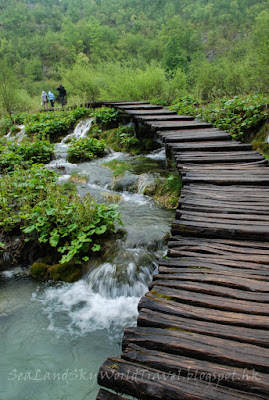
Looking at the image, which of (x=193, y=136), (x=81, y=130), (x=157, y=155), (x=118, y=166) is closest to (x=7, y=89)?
(x=81, y=130)

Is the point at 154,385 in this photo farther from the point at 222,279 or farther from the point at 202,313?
the point at 222,279

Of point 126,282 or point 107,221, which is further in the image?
point 107,221

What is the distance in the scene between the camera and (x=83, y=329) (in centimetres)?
364

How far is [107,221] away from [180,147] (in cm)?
256

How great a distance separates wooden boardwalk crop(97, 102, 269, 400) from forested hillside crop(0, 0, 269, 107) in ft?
22.4

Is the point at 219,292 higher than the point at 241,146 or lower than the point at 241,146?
lower

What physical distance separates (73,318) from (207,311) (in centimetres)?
223

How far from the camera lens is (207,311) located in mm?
2307

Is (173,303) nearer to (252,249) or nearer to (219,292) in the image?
(219,292)

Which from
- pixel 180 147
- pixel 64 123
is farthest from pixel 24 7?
pixel 180 147

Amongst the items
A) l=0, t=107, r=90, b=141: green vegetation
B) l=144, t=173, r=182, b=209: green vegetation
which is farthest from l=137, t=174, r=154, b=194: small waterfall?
l=0, t=107, r=90, b=141: green vegetation

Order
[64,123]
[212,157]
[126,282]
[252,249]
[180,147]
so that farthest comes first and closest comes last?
[64,123] < [180,147] < [212,157] < [126,282] < [252,249]

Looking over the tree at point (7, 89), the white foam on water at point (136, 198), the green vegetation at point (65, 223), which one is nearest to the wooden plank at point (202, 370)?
the green vegetation at point (65, 223)

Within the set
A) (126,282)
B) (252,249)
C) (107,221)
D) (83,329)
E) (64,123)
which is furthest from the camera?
(64,123)
